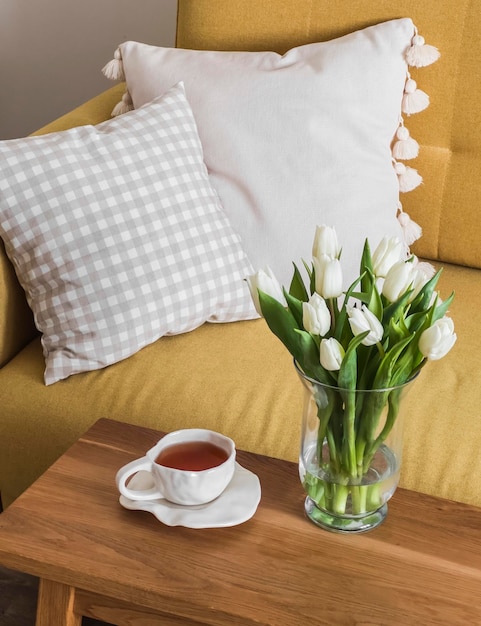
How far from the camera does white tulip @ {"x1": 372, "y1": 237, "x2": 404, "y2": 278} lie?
2.97 feet

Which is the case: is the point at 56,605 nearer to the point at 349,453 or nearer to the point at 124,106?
the point at 349,453

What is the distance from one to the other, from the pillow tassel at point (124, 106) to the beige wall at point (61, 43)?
64 centimetres

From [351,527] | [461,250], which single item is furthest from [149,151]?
[351,527]

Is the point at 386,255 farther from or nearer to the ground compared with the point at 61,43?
farther from the ground

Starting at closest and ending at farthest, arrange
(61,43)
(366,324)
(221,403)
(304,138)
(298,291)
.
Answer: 1. (366,324)
2. (298,291)
3. (221,403)
4. (304,138)
5. (61,43)

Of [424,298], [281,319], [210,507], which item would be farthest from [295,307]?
[210,507]

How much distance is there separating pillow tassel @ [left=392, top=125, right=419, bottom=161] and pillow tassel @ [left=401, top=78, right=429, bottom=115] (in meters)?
0.04

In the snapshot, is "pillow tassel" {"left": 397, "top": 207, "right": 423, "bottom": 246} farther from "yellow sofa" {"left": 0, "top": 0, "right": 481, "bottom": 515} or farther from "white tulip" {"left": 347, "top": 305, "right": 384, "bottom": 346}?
"white tulip" {"left": 347, "top": 305, "right": 384, "bottom": 346}

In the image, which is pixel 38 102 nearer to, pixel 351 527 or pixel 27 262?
pixel 27 262

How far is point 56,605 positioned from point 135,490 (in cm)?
16

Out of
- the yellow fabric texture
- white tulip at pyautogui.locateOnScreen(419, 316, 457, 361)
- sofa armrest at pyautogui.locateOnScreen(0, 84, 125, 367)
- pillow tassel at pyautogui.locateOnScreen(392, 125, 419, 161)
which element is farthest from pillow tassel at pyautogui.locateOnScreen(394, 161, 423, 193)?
white tulip at pyautogui.locateOnScreen(419, 316, 457, 361)

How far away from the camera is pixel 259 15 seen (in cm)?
172

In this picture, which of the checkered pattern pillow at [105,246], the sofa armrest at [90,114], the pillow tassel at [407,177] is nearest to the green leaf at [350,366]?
the checkered pattern pillow at [105,246]

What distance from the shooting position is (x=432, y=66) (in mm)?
1649
